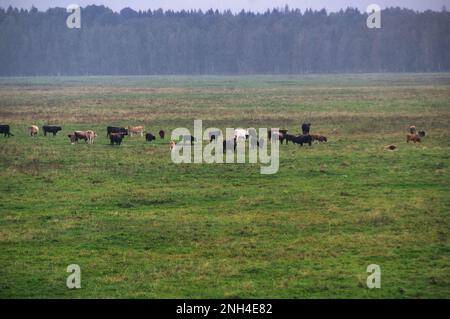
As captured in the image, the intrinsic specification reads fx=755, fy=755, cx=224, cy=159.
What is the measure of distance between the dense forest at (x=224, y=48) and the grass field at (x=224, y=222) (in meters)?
121

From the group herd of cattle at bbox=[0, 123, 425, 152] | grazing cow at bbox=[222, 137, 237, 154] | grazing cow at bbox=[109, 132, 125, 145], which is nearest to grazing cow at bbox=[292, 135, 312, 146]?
herd of cattle at bbox=[0, 123, 425, 152]

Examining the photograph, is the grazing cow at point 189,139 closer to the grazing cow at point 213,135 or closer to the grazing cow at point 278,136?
the grazing cow at point 213,135

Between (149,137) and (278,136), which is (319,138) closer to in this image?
(278,136)

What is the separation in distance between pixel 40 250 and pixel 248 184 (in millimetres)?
7868

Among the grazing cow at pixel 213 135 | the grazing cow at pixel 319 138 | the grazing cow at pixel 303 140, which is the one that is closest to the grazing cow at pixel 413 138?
the grazing cow at pixel 319 138

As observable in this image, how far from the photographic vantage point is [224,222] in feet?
54.3

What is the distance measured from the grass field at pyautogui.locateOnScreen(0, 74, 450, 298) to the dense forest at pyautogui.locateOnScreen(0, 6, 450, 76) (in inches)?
4757

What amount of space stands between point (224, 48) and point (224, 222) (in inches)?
5613

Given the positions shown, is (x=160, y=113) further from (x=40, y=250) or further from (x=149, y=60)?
(x=149, y=60)

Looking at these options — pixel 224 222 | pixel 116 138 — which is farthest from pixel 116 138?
pixel 224 222

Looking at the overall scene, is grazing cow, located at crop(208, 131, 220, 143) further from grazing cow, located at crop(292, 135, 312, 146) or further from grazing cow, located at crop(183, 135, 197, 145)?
grazing cow, located at crop(292, 135, 312, 146)

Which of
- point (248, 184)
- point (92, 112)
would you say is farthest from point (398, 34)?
point (248, 184)

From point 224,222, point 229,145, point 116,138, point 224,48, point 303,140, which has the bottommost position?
point 224,222

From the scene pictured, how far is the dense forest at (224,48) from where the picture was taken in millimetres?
146125
